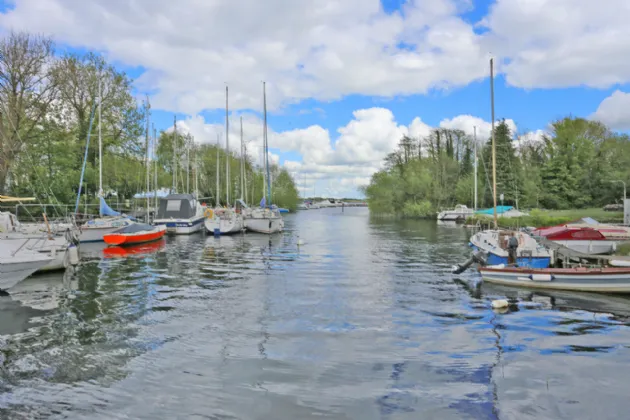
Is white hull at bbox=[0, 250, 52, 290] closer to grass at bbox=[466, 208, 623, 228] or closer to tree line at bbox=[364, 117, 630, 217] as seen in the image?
grass at bbox=[466, 208, 623, 228]

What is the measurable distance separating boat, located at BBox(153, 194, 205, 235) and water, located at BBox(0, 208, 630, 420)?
2257 cm

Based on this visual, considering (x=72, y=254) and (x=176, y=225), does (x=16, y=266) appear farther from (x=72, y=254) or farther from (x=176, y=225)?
(x=176, y=225)

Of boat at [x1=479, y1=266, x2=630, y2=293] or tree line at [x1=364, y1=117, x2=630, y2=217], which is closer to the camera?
boat at [x1=479, y1=266, x2=630, y2=293]

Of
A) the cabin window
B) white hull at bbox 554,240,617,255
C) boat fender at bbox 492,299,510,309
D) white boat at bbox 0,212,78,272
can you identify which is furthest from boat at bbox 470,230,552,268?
the cabin window

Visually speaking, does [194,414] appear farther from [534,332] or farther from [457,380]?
[534,332]

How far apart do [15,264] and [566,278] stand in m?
18.5

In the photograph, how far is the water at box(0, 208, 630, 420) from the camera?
7.47 m

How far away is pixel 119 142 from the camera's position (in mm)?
47531

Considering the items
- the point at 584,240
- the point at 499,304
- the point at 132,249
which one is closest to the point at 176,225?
the point at 132,249

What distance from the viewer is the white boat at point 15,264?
48.9ft

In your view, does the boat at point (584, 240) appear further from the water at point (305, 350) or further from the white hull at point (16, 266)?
the white hull at point (16, 266)

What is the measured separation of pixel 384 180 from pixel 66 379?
8558 cm

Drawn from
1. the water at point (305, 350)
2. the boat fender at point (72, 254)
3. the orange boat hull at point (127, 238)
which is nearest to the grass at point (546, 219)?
the orange boat hull at point (127, 238)

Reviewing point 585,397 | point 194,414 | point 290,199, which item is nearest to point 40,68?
point 194,414
